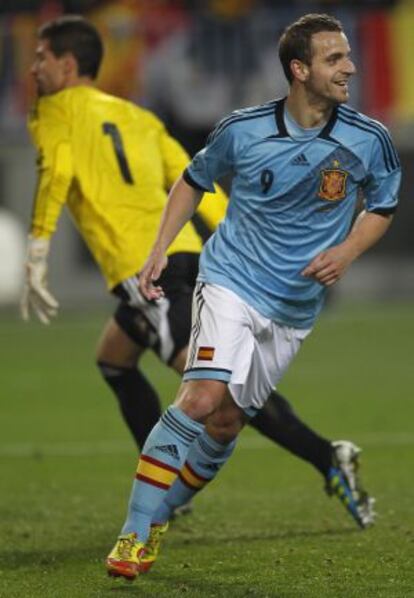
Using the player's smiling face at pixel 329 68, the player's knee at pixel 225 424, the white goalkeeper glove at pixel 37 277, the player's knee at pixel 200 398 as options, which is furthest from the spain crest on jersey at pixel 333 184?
the white goalkeeper glove at pixel 37 277

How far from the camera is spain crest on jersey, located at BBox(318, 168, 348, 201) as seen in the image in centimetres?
672

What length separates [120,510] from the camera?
28.3 feet

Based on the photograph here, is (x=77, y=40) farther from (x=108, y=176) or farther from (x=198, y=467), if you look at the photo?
(x=198, y=467)

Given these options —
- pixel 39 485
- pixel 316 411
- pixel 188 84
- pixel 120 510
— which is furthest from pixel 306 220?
pixel 188 84

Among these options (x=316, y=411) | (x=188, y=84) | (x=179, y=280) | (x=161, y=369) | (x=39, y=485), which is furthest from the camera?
(x=188, y=84)

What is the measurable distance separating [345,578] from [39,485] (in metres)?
3.49

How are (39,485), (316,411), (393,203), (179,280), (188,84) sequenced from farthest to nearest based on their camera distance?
(188,84) → (316,411) → (39,485) → (179,280) → (393,203)

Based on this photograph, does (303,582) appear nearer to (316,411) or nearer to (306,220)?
(306,220)

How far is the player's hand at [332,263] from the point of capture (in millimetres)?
6629

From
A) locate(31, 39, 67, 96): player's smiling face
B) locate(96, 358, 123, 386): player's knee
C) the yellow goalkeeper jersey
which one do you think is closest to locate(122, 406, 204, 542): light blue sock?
the yellow goalkeeper jersey

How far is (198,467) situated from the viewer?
7.33 metres

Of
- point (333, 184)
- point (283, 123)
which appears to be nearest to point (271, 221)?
point (333, 184)

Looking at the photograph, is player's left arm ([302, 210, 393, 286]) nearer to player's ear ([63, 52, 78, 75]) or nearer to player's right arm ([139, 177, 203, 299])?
player's right arm ([139, 177, 203, 299])

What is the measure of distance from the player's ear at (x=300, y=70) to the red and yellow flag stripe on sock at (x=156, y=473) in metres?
1.58
